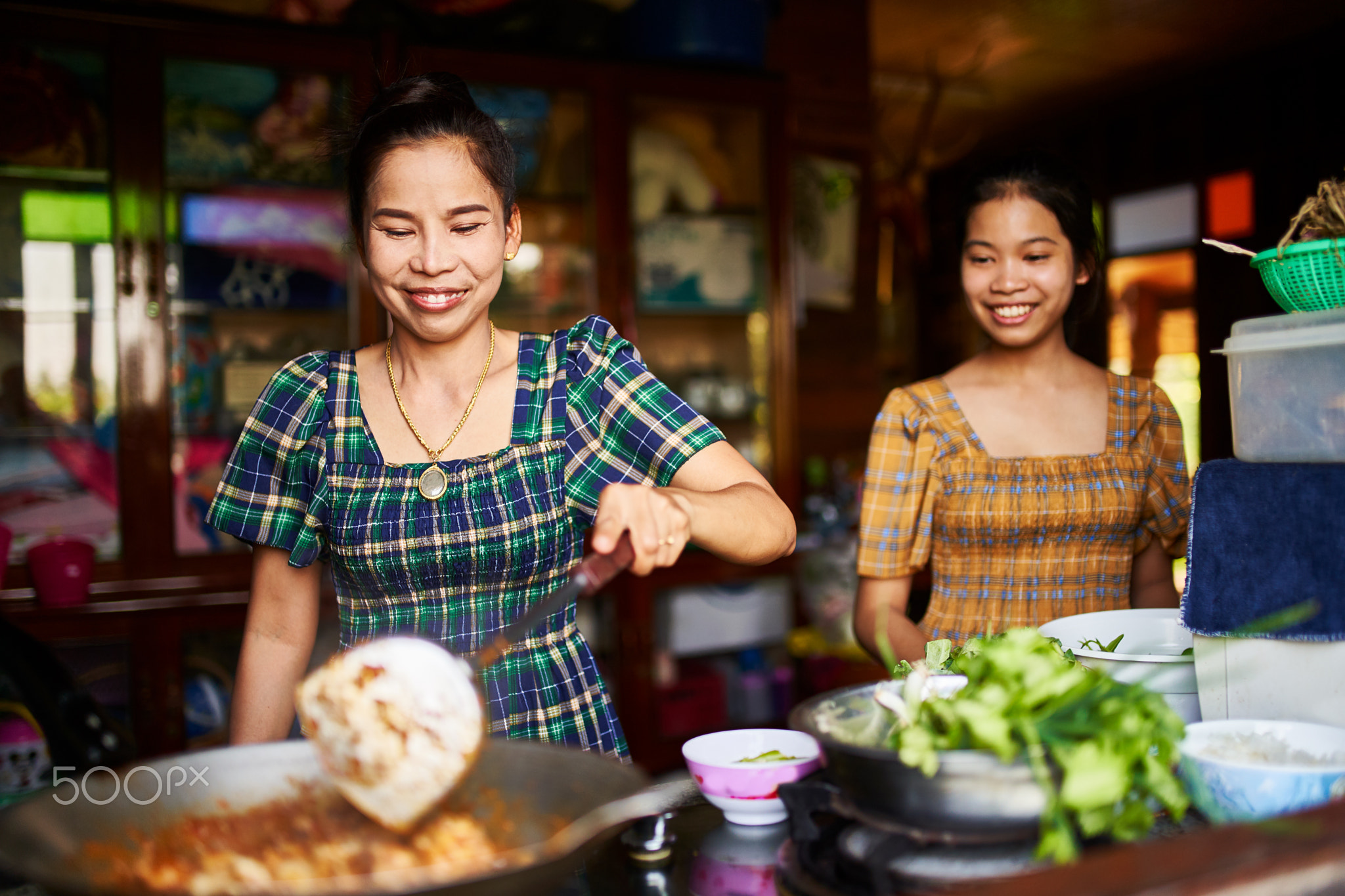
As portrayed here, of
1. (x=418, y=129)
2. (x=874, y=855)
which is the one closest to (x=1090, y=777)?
(x=874, y=855)

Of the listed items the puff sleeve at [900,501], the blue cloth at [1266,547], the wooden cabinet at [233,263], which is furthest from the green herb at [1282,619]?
the wooden cabinet at [233,263]

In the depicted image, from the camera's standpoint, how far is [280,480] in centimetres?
149

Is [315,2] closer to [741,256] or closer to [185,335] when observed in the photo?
[185,335]

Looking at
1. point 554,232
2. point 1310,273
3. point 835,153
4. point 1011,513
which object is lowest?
point 1011,513

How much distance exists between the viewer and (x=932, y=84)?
17.3ft

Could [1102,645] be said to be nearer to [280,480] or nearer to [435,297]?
[435,297]

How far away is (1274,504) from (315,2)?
3.12 m

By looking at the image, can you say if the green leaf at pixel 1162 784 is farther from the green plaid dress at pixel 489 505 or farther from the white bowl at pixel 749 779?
the green plaid dress at pixel 489 505

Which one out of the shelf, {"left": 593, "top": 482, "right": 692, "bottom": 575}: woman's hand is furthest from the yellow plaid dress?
the shelf

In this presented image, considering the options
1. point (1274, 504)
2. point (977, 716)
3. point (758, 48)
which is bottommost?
point (977, 716)

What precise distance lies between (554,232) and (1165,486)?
2.42m

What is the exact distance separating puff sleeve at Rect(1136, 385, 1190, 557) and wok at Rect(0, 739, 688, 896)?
1.23 metres

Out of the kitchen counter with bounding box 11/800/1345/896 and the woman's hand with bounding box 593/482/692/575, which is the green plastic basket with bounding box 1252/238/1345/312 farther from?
the woman's hand with bounding box 593/482/692/575

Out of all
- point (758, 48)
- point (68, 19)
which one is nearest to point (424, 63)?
point (68, 19)
